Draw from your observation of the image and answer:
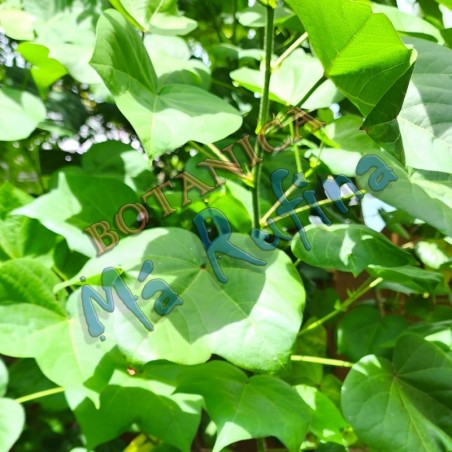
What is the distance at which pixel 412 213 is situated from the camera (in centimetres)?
47

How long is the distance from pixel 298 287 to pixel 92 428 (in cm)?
22

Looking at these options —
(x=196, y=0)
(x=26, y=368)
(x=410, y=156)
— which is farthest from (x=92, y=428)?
(x=196, y=0)

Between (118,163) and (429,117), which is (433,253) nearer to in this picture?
(429,117)

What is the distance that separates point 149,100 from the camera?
1.42 feet

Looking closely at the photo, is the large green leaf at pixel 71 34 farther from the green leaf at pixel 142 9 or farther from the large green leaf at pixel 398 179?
the large green leaf at pixel 398 179

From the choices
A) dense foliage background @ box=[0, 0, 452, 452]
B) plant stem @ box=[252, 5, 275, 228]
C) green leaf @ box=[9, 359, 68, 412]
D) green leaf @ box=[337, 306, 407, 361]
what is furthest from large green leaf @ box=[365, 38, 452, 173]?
green leaf @ box=[9, 359, 68, 412]

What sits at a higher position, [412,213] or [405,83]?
[405,83]

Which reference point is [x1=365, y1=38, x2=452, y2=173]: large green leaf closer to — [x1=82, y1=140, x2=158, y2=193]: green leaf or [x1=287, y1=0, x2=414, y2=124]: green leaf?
[x1=287, y1=0, x2=414, y2=124]: green leaf

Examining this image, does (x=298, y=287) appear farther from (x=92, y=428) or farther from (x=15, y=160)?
(x=15, y=160)

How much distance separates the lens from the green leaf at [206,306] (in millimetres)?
412

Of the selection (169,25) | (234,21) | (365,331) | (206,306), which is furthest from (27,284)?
(234,21)

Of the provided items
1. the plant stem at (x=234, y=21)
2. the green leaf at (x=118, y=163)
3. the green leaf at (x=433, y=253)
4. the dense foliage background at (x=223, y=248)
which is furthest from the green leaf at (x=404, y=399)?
the plant stem at (x=234, y=21)

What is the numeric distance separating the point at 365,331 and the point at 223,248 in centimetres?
29

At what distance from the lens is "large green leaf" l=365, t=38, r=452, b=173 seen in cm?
41
